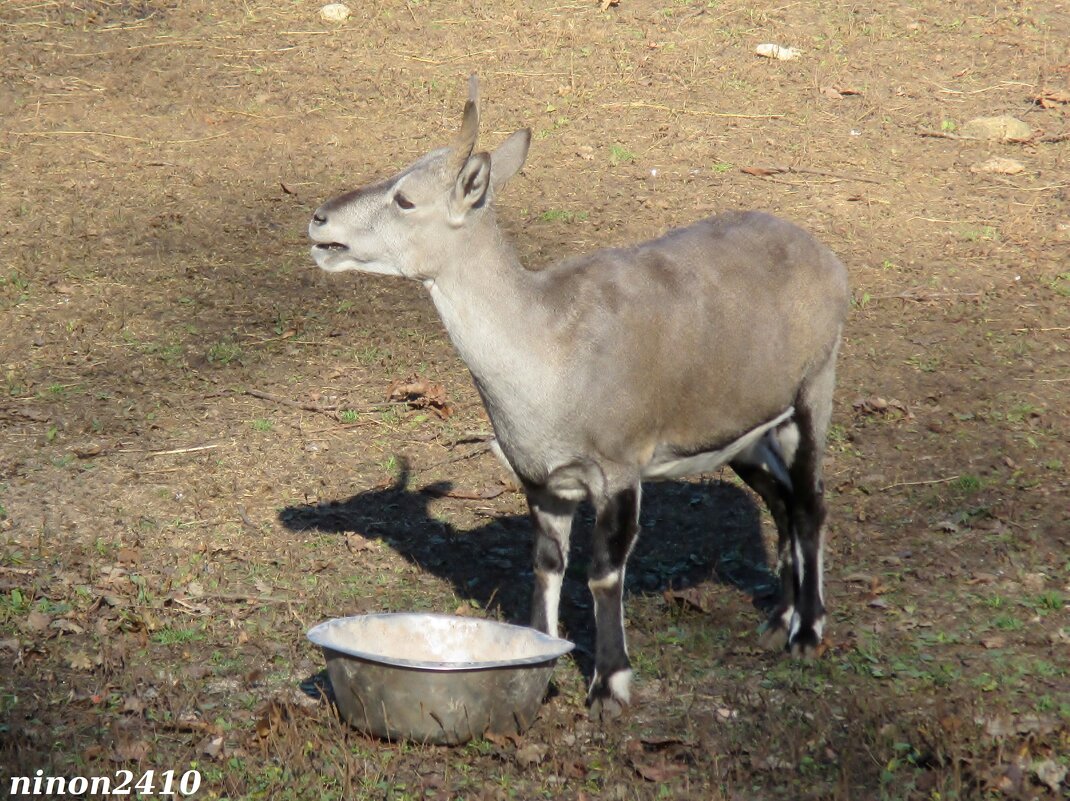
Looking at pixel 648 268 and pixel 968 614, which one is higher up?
pixel 648 268

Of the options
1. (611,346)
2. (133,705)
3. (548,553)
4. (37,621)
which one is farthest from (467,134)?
(37,621)

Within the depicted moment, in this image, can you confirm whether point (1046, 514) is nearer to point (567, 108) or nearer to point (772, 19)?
point (567, 108)

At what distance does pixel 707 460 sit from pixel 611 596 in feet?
2.72

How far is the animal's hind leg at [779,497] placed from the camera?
6621 millimetres

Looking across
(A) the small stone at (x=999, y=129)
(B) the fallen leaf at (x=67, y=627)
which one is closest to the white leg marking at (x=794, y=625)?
(B) the fallen leaf at (x=67, y=627)

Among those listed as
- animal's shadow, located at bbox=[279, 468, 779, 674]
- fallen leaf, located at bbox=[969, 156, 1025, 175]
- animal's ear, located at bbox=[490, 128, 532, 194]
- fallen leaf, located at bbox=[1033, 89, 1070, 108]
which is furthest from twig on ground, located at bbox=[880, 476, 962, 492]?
fallen leaf, located at bbox=[1033, 89, 1070, 108]

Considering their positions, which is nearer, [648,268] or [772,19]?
[648,268]

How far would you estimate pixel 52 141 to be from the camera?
12.9m

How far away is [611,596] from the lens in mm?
5844

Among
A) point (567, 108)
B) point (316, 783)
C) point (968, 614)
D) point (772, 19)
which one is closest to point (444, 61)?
point (567, 108)

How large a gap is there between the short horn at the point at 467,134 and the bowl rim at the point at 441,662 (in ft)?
6.02

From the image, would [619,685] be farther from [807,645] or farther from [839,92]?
[839,92]

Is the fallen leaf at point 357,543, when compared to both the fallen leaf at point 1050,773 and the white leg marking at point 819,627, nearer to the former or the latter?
the white leg marking at point 819,627

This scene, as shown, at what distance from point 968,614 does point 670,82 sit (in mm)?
8704
